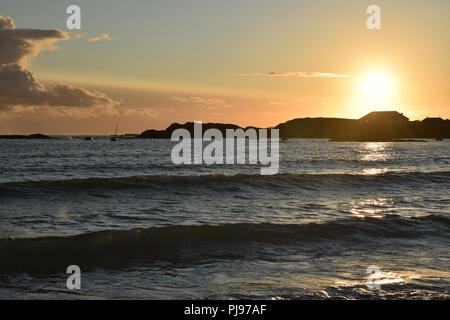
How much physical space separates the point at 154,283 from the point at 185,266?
61.9 inches

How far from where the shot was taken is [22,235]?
12484mm

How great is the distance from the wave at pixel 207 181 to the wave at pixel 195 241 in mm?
11501

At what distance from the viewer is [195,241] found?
12703mm

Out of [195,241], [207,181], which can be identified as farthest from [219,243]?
[207,181]

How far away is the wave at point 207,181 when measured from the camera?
23766 mm

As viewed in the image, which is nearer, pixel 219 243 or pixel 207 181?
pixel 219 243

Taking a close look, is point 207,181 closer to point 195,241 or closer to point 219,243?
point 195,241

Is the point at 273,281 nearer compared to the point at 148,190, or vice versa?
the point at 273,281

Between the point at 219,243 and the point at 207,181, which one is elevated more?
the point at 207,181

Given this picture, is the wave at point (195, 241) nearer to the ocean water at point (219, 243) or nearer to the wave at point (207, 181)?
the ocean water at point (219, 243)

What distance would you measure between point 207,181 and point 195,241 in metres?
14.8
